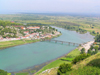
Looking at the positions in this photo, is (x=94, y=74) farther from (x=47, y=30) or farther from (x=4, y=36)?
(x=47, y=30)

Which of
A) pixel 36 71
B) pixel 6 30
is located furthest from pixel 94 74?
pixel 6 30

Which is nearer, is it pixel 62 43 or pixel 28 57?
pixel 28 57

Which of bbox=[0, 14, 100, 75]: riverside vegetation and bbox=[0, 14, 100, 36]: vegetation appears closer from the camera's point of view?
bbox=[0, 14, 100, 75]: riverside vegetation

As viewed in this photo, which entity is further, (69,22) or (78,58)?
(69,22)

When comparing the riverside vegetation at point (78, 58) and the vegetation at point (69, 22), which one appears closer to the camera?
the riverside vegetation at point (78, 58)

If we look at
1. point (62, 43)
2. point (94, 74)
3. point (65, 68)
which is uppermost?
point (94, 74)

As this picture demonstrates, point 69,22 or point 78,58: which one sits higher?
point 69,22

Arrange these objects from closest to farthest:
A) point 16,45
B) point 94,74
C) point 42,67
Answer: point 94,74, point 42,67, point 16,45

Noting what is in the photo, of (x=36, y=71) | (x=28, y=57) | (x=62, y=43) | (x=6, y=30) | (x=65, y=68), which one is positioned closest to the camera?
(x=65, y=68)

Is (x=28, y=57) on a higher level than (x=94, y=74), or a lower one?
lower

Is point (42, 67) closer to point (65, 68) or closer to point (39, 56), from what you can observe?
point (39, 56)
